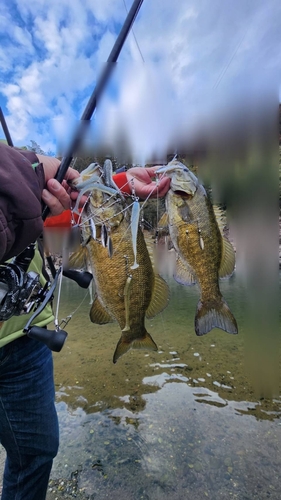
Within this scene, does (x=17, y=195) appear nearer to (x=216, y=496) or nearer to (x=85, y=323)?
(x=216, y=496)

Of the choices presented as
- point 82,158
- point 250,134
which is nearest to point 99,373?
point 82,158

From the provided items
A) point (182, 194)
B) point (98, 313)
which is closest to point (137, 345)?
point (98, 313)

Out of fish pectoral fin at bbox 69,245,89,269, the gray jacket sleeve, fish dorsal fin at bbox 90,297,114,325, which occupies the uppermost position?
the gray jacket sleeve

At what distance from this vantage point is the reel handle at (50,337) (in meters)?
1.31

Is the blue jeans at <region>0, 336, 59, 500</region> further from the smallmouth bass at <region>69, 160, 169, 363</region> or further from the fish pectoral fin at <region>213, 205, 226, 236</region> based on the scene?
the fish pectoral fin at <region>213, 205, 226, 236</region>

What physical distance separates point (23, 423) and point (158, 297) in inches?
46.7

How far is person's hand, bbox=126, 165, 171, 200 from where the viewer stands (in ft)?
6.40

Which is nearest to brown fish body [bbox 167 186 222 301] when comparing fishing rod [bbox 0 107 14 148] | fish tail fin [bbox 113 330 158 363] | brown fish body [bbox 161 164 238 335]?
brown fish body [bbox 161 164 238 335]

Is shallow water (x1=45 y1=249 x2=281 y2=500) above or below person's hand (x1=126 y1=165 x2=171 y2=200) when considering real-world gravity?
below

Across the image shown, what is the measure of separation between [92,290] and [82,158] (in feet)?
3.63

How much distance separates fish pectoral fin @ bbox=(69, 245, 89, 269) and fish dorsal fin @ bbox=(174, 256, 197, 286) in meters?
0.73

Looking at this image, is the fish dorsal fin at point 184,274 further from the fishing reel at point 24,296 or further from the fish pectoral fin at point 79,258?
the fishing reel at point 24,296

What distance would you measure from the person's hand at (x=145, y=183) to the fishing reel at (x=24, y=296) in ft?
2.80

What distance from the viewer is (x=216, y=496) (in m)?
2.46
